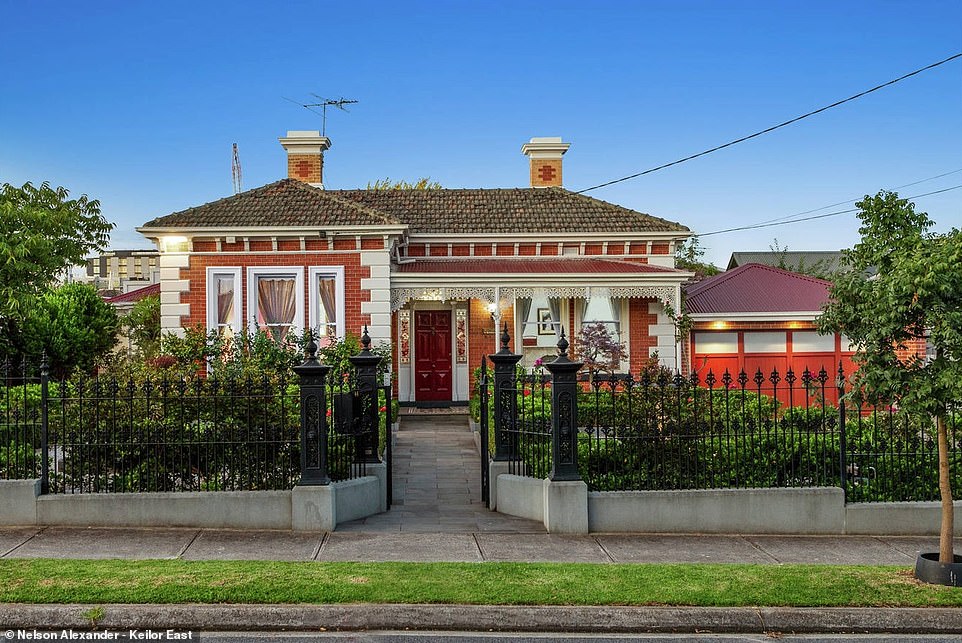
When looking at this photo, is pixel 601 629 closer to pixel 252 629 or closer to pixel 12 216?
pixel 252 629

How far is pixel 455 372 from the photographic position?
21.5 meters

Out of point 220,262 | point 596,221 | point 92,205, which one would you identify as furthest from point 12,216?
point 596,221

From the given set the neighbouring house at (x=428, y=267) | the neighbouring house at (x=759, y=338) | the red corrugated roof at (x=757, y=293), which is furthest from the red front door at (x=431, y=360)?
the red corrugated roof at (x=757, y=293)

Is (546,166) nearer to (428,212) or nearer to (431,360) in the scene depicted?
(428,212)

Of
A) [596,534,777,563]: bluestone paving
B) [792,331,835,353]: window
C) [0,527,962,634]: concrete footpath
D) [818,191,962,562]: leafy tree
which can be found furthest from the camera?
[792,331,835,353]: window

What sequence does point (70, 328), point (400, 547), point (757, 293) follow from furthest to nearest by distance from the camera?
point (757, 293)
point (70, 328)
point (400, 547)

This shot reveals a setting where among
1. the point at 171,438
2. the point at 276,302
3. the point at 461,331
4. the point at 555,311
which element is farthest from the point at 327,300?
the point at 171,438

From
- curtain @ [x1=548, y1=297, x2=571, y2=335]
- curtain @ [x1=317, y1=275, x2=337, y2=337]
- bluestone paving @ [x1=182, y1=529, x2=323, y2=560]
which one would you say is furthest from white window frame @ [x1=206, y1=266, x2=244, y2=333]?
bluestone paving @ [x1=182, y1=529, x2=323, y2=560]

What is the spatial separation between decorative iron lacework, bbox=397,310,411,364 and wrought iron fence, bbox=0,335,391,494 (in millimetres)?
11111

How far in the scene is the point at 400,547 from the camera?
8758 millimetres

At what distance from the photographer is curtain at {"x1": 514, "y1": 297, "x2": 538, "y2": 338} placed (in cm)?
2112

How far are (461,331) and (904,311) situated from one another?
14927 mm

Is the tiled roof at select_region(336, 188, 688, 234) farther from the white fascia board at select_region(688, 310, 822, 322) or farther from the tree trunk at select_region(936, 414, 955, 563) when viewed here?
the tree trunk at select_region(936, 414, 955, 563)

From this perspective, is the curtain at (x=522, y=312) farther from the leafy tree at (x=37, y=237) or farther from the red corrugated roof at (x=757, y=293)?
the leafy tree at (x=37, y=237)
